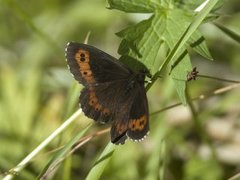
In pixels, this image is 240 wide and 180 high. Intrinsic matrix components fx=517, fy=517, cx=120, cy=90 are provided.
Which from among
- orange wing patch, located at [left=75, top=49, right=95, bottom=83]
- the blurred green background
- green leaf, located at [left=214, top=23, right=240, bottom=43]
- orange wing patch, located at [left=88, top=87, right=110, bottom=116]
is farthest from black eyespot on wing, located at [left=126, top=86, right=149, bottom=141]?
the blurred green background

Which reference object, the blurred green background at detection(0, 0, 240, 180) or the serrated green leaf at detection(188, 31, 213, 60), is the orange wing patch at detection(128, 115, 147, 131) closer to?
the serrated green leaf at detection(188, 31, 213, 60)

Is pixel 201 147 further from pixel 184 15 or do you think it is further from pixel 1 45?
pixel 1 45

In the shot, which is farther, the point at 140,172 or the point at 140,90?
the point at 140,172

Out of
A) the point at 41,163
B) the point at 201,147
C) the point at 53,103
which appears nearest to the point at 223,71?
the point at 201,147

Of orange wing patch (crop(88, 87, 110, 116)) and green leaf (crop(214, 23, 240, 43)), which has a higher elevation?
orange wing patch (crop(88, 87, 110, 116))

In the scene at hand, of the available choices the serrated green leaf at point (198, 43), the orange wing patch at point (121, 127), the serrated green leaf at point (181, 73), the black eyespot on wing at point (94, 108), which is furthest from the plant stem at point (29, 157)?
the serrated green leaf at point (198, 43)

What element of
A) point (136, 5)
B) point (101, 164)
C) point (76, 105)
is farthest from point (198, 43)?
point (76, 105)

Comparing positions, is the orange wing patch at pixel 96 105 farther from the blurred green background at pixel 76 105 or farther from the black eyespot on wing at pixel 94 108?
the blurred green background at pixel 76 105
